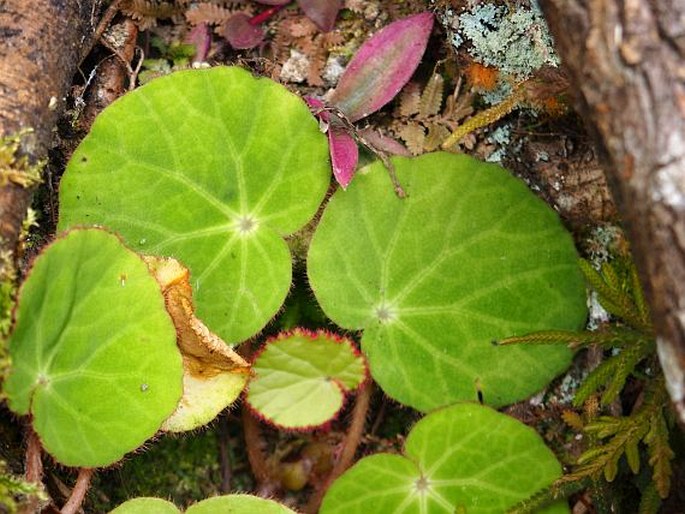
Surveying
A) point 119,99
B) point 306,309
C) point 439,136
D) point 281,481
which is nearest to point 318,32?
point 439,136

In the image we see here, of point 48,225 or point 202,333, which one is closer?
point 202,333

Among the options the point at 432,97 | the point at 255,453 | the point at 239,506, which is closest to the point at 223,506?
the point at 239,506

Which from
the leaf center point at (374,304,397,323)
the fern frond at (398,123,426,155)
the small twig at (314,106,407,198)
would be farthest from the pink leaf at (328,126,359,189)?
the leaf center point at (374,304,397,323)

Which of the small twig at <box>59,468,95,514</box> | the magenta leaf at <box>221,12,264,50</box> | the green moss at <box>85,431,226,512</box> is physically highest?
the magenta leaf at <box>221,12,264,50</box>

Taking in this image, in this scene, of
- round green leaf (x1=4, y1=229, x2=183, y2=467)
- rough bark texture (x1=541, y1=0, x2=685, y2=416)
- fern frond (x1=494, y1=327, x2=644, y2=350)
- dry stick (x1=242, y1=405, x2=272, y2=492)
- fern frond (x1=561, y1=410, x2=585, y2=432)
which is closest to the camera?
rough bark texture (x1=541, y1=0, x2=685, y2=416)

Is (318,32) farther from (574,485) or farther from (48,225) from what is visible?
(574,485)

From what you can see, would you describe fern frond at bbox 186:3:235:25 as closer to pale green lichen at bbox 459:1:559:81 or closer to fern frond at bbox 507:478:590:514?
pale green lichen at bbox 459:1:559:81

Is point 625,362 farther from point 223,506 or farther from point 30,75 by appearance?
point 30,75
